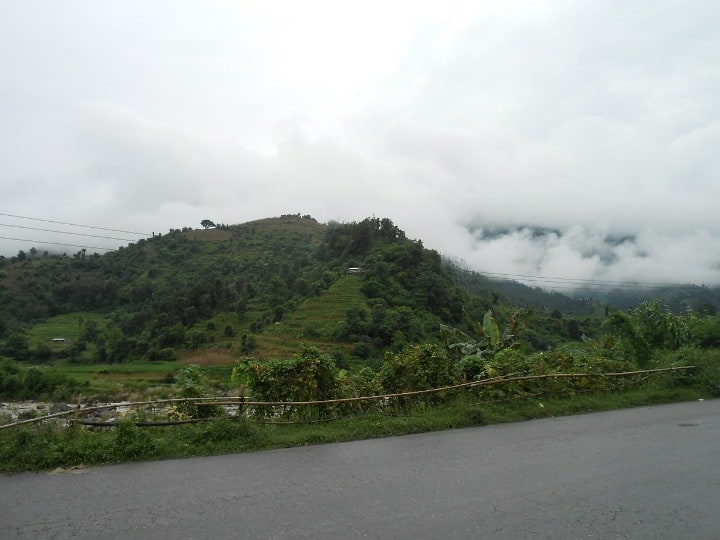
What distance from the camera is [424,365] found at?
11.6 m

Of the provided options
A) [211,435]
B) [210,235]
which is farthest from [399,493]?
[210,235]

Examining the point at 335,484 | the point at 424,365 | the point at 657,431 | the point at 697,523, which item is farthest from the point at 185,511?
the point at 657,431

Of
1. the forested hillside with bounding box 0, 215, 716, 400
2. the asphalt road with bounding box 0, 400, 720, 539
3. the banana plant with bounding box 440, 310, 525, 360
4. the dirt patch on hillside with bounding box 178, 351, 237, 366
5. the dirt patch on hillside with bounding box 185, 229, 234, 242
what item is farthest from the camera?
the dirt patch on hillside with bounding box 185, 229, 234, 242

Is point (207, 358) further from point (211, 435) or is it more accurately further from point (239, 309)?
point (211, 435)

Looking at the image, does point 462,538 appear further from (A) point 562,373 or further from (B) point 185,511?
(A) point 562,373

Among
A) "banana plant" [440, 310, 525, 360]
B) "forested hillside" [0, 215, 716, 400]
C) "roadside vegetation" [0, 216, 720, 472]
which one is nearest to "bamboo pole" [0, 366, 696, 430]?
"roadside vegetation" [0, 216, 720, 472]

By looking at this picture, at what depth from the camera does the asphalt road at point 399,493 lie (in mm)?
4941

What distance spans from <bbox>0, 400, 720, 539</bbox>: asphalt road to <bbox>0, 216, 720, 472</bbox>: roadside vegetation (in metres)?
1.27

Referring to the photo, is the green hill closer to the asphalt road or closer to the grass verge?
the grass verge

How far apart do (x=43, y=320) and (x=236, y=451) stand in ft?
236

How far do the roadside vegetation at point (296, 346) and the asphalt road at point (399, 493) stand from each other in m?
1.27

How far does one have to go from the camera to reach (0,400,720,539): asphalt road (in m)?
4.94

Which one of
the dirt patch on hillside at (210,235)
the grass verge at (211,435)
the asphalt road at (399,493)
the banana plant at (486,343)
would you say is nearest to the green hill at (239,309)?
the banana plant at (486,343)

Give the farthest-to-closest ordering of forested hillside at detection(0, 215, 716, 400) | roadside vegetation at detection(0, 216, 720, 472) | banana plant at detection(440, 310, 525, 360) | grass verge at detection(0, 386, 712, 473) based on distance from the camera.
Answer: forested hillside at detection(0, 215, 716, 400) < banana plant at detection(440, 310, 525, 360) < roadside vegetation at detection(0, 216, 720, 472) < grass verge at detection(0, 386, 712, 473)
